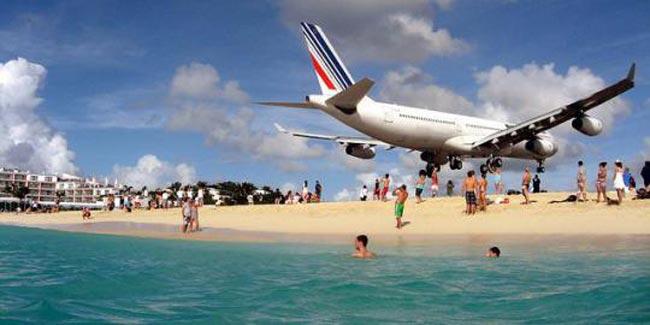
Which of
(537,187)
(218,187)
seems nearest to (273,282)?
(537,187)

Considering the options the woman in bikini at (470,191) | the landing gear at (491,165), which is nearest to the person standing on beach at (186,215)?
the woman in bikini at (470,191)

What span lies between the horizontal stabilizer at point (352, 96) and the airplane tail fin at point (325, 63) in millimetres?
3629

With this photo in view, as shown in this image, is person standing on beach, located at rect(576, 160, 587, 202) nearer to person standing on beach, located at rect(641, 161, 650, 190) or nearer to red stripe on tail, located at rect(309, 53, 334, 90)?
person standing on beach, located at rect(641, 161, 650, 190)

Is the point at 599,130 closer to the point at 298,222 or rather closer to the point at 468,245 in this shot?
the point at 298,222

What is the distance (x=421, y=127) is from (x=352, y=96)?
5.82 m

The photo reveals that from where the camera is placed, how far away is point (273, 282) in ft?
36.3

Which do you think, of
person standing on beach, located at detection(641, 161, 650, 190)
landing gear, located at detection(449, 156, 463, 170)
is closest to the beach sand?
person standing on beach, located at detection(641, 161, 650, 190)

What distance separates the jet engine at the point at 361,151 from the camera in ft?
128

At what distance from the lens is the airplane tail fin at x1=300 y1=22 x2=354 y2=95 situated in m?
34.9

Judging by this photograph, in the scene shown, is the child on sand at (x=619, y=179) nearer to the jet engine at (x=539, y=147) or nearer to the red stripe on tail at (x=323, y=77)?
the jet engine at (x=539, y=147)

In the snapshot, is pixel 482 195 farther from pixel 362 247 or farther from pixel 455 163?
pixel 455 163

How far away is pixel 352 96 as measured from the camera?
30.2m

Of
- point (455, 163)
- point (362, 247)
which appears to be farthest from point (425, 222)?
point (455, 163)

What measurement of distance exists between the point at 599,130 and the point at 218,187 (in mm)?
96084
